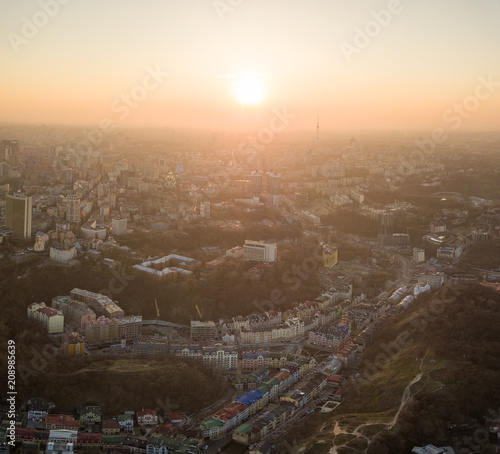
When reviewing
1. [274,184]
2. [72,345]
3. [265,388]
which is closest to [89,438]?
[72,345]

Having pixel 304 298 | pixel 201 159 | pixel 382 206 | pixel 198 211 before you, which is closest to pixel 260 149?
pixel 201 159

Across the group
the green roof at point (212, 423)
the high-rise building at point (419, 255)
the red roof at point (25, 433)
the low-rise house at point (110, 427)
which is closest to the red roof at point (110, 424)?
the low-rise house at point (110, 427)

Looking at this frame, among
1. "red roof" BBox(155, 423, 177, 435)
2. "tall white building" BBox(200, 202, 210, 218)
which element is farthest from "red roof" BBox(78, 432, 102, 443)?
"tall white building" BBox(200, 202, 210, 218)

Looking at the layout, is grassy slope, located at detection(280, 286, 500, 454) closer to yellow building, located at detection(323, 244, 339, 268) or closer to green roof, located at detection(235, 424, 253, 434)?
green roof, located at detection(235, 424, 253, 434)

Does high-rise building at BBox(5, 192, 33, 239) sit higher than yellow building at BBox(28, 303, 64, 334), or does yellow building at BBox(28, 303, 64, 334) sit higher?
high-rise building at BBox(5, 192, 33, 239)

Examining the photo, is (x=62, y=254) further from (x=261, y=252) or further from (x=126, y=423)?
(x=126, y=423)

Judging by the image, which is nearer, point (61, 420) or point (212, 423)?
point (61, 420)
